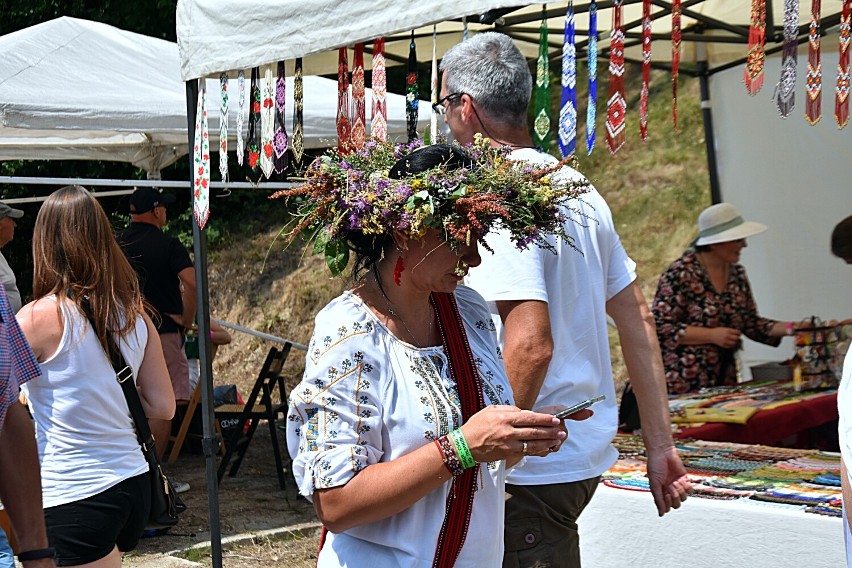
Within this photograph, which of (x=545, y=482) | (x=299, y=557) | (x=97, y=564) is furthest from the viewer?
(x=299, y=557)

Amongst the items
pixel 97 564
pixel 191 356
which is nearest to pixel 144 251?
pixel 191 356

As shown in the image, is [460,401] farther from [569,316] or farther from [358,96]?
[358,96]

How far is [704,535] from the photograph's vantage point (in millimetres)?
3652

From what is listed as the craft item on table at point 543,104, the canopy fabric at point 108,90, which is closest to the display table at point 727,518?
the craft item on table at point 543,104

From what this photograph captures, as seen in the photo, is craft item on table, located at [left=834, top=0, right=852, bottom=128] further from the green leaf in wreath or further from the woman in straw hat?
the woman in straw hat

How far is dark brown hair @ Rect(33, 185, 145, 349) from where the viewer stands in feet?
10.2

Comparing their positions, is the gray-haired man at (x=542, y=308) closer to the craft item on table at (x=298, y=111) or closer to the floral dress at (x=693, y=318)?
the craft item on table at (x=298, y=111)

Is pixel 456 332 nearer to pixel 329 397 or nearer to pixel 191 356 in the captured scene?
pixel 329 397

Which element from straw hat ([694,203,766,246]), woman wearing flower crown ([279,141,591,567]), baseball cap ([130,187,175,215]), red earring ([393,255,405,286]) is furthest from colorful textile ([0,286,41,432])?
baseball cap ([130,187,175,215])

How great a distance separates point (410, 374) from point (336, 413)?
18 cm

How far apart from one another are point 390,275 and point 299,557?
368 centimetres

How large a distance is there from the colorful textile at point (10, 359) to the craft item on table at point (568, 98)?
5.31 feet

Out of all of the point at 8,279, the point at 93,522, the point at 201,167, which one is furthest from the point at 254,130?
the point at 8,279

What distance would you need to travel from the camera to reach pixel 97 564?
3.02m
